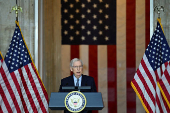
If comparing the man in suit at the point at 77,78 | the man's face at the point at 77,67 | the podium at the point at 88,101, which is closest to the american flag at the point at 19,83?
the man in suit at the point at 77,78

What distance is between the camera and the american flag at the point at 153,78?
5.01 meters

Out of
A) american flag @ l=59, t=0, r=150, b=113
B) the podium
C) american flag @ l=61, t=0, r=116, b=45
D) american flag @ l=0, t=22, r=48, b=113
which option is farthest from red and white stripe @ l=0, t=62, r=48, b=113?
american flag @ l=61, t=0, r=116, b=45

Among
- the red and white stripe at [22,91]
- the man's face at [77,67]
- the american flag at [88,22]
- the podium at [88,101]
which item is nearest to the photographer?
the podium at [88,101]

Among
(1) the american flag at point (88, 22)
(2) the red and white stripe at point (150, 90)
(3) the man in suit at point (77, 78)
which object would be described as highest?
(1) the american flag at point (88, 22)

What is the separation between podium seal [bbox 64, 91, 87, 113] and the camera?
320 cm

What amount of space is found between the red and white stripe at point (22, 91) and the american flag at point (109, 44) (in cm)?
199

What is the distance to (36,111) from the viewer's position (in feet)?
16.6

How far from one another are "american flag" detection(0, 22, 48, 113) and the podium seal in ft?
6.33

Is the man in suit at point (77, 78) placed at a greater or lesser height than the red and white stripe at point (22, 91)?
greater

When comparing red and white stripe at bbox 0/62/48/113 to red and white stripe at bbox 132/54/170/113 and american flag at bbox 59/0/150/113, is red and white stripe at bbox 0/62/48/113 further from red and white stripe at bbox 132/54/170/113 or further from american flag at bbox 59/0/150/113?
american flag at bbox 59/0/150/113

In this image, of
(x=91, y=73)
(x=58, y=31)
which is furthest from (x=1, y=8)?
(x=91, y=73)

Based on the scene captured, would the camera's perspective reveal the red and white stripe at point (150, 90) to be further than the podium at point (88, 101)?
Yes

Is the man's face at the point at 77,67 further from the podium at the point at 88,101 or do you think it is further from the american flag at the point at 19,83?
the american flag at the point at 19,83

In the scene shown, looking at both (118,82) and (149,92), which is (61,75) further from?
(149,92)
